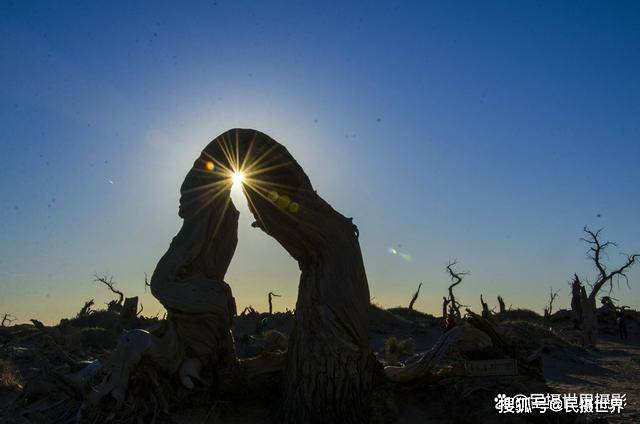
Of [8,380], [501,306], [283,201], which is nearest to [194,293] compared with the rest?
[283,201]

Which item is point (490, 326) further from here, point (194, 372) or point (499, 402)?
point (194, 372)

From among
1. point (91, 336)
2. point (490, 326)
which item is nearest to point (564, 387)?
point (490, 326)

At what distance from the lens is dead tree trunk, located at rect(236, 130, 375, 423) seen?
251 inches

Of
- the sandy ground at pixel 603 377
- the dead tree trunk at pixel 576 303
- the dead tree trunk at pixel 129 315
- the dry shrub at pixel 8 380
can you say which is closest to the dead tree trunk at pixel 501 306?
the dead tree trunk at pixel 576 303

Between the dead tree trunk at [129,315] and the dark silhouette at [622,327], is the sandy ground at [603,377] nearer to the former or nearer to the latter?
the dark silhouette at [622,327]

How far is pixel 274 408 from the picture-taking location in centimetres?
685

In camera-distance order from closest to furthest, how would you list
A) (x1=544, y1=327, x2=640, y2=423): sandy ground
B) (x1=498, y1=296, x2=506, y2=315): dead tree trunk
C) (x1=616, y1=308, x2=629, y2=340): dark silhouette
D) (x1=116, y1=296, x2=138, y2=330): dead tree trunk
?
(x1=544, y1=327, x2=640, y2=423): sandy ground
(x1=116, y1=296, x2=138, y2=330): dead tree trunk
(x1=616, y1=308, x2=629, y2=340): dark silhouette
(x1=498, y1=296, x2=506, y2=315): dead tree trunk

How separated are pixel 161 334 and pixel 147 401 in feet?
2.94

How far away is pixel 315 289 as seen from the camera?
698cm

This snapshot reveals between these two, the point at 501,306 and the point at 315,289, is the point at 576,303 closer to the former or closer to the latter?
the point at 501,306

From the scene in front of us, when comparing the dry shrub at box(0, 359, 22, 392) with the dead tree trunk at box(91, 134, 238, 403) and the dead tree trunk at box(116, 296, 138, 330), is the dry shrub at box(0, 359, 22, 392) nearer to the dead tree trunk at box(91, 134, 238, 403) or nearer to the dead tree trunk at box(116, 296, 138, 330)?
the dead tree trunk at box(91, 134, 238, 403)

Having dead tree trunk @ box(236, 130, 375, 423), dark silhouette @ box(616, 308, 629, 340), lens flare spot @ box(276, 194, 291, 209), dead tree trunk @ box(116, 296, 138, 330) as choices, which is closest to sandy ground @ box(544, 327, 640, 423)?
dead tree trunk @ box(236, 130, 375, 423)

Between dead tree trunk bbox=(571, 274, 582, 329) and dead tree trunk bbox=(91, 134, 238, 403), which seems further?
dead tree trunk bbox=(571, 274, 582, 329)

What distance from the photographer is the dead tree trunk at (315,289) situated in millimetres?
6383
